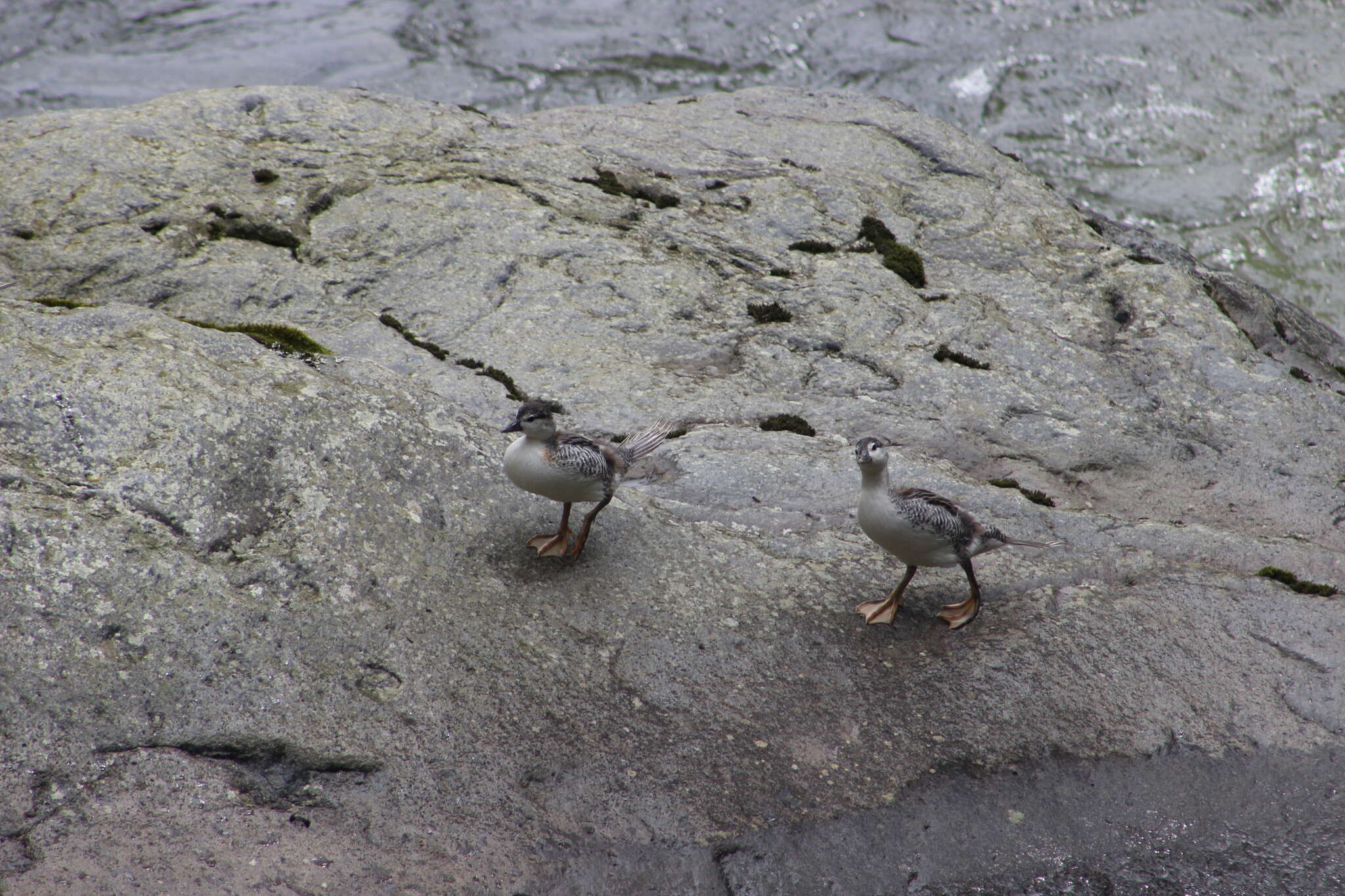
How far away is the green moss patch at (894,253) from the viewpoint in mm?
8625

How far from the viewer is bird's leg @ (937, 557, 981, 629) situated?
5738 mm

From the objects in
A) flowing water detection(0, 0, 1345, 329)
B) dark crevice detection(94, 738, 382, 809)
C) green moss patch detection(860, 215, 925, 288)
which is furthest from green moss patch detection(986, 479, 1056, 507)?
flowing water detection(0, 0, 1345, 329)

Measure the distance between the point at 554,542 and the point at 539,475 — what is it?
0.46 meters

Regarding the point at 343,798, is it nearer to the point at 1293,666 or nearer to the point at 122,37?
the point at 1293,666

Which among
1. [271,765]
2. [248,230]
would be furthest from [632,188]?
[271,765]

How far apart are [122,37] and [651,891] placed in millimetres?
17996

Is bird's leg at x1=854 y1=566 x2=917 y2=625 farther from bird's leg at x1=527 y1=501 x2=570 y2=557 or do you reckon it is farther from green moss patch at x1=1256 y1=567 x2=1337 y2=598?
green moss patch at x1=1256 y1=567 x2=1337 y2=598

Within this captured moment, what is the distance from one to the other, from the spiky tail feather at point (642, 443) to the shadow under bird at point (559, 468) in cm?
17

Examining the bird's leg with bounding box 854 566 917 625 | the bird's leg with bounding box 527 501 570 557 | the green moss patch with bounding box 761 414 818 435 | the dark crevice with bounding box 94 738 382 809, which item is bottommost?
the bird's leg with bounding box 854 566 917 625

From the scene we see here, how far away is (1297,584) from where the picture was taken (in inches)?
241

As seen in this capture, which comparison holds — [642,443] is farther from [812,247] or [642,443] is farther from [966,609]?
[812,247]

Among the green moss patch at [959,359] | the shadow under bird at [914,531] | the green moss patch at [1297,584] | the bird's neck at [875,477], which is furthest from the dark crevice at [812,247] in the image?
the green moss patch at [1297,584]

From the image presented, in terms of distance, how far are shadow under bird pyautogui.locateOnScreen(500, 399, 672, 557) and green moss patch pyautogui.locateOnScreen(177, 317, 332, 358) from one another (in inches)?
66.4

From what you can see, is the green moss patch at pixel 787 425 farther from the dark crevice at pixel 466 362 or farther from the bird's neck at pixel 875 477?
the dark crevice at pixel 466 362
